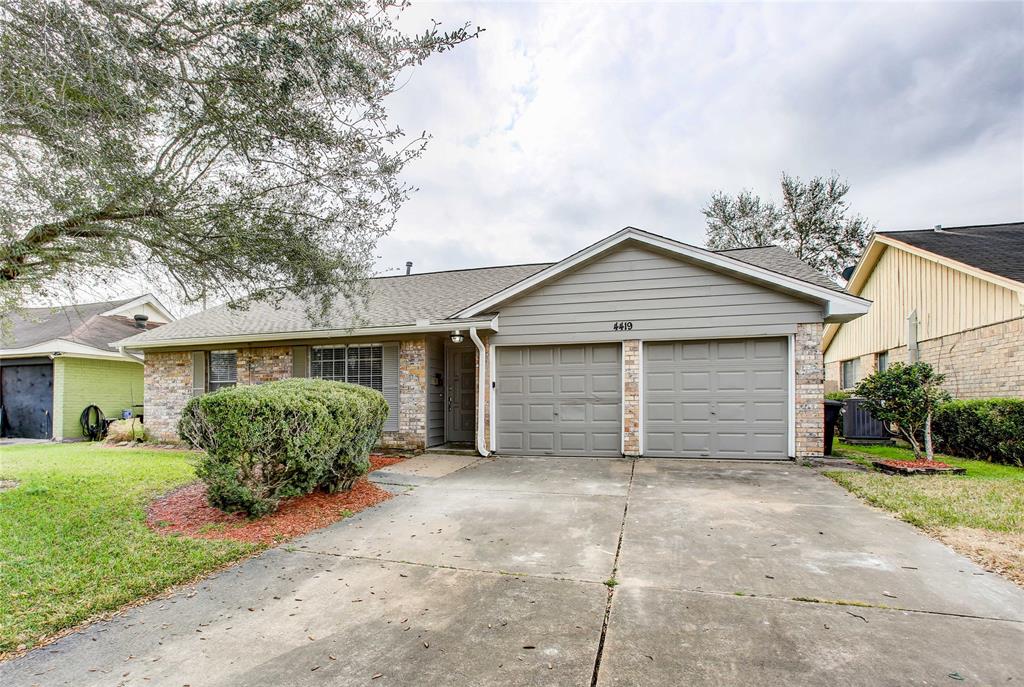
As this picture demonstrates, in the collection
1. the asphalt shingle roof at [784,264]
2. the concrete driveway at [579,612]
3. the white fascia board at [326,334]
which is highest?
the asphalt shingle roof at [784,264]

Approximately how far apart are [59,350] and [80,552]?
1272 centimetres

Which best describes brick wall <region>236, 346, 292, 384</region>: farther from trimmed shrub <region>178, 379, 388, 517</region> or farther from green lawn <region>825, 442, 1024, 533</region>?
green lawn <region>825, 442, 1024, 533</region>

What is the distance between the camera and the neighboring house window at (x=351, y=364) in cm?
1036

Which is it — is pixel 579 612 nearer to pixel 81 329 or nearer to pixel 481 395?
pixel 481 395

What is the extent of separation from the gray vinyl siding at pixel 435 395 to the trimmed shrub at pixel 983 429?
33.9ft

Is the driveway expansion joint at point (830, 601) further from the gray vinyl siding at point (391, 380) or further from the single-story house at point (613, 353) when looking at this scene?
the gray vinyl siding at point (391, 380)

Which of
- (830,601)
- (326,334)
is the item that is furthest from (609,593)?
(326,334)

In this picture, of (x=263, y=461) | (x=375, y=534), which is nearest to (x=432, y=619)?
(x=375, y=534)

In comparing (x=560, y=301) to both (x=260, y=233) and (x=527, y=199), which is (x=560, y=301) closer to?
(x=260, y=233)

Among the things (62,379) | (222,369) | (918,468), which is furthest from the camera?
(62,379)

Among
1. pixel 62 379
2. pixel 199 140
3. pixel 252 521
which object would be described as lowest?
pixel 252 521

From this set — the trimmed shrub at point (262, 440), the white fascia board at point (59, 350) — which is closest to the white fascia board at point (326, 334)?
the white fascia board at point (59, 350)

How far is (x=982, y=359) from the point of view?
9914 mm

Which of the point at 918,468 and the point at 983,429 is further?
the point at 983,429
